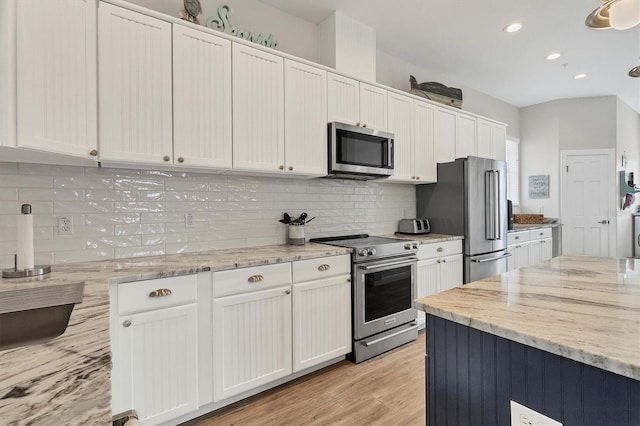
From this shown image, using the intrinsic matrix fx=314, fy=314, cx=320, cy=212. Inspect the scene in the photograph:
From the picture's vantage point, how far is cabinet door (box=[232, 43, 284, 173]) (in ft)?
7.45

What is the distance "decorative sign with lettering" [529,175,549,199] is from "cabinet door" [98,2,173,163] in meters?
6.20

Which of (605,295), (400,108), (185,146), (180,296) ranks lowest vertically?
(180,296)

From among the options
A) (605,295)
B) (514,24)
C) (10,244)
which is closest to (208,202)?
(10,244)

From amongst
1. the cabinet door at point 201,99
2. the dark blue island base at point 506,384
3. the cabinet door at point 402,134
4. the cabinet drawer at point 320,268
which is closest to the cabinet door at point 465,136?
the cabinet door at point 402,134

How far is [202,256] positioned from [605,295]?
215 centimetres

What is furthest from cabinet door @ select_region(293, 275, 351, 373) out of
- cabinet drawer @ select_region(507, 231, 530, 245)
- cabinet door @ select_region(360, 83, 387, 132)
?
cabinet drawer @ select_region(507, 231, 530, 245)

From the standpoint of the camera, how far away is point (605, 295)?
1193 millimetres

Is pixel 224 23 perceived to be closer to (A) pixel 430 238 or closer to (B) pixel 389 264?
(B) pixel 389 264

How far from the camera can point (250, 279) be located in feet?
6.64

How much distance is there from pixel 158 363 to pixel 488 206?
3.48 m

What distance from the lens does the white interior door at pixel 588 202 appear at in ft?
17.6

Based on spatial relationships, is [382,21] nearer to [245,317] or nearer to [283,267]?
[283,267]

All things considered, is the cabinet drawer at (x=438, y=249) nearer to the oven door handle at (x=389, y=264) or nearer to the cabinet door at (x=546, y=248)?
the oven door handle at (x=389, y=264)

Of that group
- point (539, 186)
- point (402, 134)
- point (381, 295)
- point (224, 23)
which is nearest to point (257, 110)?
point (224, 23)
